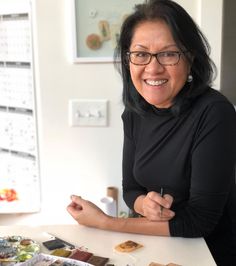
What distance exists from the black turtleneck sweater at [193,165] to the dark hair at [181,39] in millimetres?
38

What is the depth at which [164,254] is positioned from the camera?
92 cm

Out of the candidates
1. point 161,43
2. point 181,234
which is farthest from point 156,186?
point 161,43

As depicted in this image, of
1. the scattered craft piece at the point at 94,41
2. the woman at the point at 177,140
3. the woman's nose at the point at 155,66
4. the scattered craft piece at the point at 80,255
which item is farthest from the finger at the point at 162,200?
the scattered craft piece at the point at 94,41

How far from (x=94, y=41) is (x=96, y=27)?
0.06m

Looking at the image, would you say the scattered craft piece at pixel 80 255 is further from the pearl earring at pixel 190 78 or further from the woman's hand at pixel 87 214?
the pearl earring at pixel 190 78

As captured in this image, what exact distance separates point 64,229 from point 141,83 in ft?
1.61

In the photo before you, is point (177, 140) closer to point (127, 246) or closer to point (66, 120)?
point (127, 246)

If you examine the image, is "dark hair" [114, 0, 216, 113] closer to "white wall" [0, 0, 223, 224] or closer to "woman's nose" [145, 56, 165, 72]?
"woman's nose" [145, 56, 165, 72]

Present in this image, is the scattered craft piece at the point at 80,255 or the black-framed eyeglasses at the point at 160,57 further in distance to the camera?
the black-framed eyeglasses at the point at 160,57

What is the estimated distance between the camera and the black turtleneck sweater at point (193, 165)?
1015mm

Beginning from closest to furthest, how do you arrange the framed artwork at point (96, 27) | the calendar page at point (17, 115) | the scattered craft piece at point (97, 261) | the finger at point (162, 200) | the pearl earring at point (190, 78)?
the scattered craft piece at point (97, 261), the finger at point (162, 200), the pearl earring at point (190, 78), the framed artwork at point (96, 27), the calendar page at point (17, 115)

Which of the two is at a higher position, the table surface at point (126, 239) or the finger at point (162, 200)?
the finger at point (162, 200)

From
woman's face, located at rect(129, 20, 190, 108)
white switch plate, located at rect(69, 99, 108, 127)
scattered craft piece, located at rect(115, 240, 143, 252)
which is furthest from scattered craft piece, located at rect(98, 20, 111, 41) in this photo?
scattered craft piece, located at rect(115, 240, 143, 252)

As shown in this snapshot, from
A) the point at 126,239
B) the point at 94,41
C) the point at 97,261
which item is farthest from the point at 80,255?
the point at 94,41
